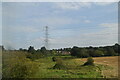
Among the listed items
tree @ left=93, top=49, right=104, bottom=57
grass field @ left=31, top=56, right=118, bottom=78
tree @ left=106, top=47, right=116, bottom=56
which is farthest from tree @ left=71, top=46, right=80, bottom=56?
grass field @ left=31, top=56, right=118, bottom=78

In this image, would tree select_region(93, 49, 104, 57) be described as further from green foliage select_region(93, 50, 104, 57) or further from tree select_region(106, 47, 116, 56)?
tree select_region(106, 47, 116, 56)

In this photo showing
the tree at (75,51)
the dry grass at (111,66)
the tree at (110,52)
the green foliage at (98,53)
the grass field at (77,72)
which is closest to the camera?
the grass field at (77,72)

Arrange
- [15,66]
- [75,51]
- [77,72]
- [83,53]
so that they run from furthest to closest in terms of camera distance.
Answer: [75,51] < [83,53] < [77,72] < [15,66]

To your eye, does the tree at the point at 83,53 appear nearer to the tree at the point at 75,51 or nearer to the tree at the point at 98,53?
the tree at the point at 75,51

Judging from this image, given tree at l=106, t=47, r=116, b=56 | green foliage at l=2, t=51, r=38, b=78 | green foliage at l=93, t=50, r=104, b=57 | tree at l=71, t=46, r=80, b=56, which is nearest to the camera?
green foliage at l=2, t=51, r=38, b=78

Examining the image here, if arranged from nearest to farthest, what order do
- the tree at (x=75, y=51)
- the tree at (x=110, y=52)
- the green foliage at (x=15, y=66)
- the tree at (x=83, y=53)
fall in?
1. the green foliage at (x=15, y=66)
2. the tree at (x=110, y=52)
3. the tree at (x=83, y=53)
4. the tree at (x=75, y=51)

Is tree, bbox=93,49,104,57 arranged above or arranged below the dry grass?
above

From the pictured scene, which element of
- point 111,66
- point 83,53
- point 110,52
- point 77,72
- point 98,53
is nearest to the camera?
point 77,72

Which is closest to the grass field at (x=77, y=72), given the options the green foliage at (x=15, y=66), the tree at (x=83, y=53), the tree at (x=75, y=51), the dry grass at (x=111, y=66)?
the dry grass at (x=111, y=66)

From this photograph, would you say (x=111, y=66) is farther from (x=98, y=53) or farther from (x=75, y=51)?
(x=75, y=51)

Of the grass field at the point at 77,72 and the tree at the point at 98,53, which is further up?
the tree at the point at 98,53

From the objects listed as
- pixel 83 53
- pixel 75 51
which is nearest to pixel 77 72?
pixel 83 53

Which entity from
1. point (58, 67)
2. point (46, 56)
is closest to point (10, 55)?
point (58, 67)

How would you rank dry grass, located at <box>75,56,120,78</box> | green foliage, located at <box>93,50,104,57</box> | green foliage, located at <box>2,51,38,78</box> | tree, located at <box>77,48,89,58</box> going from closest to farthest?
green foliage, located at <box>2,51,38,78</box>
dry grass, located at <box>75,56,120,78</box>
tree, located at <box>77,48,89,58</box>
green foliage, located at <box>93,50,104,57</box>
